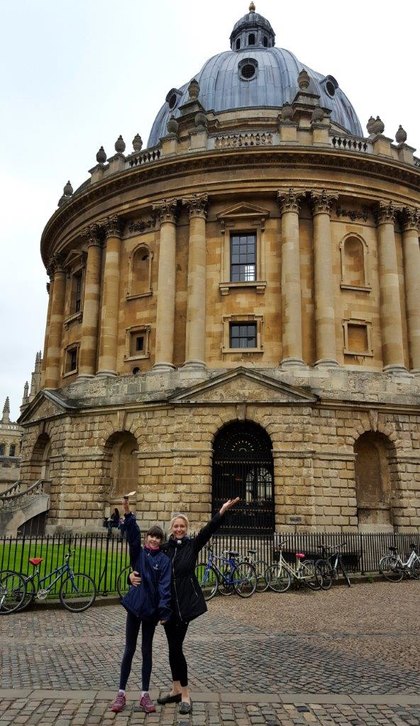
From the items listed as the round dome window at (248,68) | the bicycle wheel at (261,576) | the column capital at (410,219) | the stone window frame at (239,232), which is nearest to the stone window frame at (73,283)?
the stone window frame at (239,232)

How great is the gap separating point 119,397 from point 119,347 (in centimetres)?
313

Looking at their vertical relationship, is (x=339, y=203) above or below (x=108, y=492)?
above

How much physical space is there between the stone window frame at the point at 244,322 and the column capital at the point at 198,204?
17.2ft

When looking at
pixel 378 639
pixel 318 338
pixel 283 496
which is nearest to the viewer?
pixel 378 639

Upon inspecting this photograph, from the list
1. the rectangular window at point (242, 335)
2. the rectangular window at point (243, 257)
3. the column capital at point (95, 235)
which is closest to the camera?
the rectangular window at point (242, 335)

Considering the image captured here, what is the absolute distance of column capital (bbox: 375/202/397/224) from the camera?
92.8 ft

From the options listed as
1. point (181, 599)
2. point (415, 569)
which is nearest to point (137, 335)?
point (415, 569)

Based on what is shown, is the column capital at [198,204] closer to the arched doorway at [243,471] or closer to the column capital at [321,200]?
the column capital at [321,200]

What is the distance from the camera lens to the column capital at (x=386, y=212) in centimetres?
2830

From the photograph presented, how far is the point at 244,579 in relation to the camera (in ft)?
45.6

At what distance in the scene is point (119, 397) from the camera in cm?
2683

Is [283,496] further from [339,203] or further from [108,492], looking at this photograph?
[339,203]

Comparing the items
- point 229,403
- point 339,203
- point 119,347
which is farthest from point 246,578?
point 339,203

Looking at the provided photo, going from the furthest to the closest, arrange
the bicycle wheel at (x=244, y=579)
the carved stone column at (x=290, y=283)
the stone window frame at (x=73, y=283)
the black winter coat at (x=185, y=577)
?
the stone window frame at (x=73, y=283) → the carved stone column at (x=290, y=283) → the bicycle wheel at (x=244, y=579) → the black winter coat at (x=185, y=577)
